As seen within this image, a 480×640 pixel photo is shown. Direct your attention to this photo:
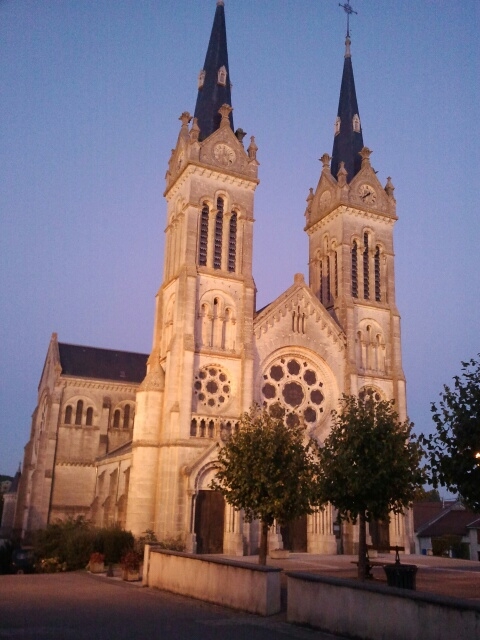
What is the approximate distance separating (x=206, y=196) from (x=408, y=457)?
26.3 m

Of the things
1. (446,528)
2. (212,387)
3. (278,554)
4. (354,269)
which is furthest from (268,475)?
(446,528)

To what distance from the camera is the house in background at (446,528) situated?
50625 mm

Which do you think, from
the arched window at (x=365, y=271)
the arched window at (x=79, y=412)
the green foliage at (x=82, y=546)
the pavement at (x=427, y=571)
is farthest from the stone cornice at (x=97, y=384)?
the pavement at (x=427, y=571)

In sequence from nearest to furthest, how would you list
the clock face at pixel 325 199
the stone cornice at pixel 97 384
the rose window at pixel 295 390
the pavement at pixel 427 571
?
1. the pavement at pixel 427 571
2. the rose window at pixel 295 390
3. the clock face at pixel 325 199
4. the stone cornice at pixel 97 384

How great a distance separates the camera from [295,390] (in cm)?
4359

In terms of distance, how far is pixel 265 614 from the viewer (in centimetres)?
1580

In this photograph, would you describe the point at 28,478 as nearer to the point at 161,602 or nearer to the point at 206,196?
the point at 206,196

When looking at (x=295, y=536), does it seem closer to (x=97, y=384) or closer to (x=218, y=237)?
(x=218, y=237)

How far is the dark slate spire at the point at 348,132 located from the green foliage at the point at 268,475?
31.2 metres

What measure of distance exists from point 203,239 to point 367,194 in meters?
15.7

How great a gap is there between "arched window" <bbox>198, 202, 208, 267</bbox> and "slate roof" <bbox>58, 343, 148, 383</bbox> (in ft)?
61.5

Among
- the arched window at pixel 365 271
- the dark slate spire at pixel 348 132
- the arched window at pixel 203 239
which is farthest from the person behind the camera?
the dark slate spire at pixel 348 132

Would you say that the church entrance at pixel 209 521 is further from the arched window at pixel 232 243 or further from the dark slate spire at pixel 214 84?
the dark slate spire at pixel 214 84

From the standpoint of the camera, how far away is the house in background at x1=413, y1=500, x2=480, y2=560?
166 feet
